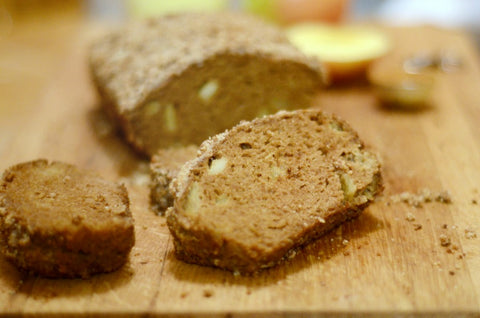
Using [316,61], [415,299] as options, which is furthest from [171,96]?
[415,299]

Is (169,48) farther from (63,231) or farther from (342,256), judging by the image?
(342,256)

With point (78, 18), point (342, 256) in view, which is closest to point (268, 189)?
point (342, 256)

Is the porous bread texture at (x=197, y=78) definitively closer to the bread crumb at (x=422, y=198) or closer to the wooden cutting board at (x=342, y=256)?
the wooden cutting board at (x=342, y=256)

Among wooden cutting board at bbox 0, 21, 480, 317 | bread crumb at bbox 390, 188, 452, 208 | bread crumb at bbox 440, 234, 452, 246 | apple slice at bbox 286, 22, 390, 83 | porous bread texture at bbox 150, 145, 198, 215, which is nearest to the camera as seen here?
wooden cutting board at bbox 0, 21, 480, 317

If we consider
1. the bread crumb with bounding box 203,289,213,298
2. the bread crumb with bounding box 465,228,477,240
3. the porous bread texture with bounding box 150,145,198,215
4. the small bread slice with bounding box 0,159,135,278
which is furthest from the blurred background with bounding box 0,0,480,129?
the bread crumb with bounding box 465,228,477,240

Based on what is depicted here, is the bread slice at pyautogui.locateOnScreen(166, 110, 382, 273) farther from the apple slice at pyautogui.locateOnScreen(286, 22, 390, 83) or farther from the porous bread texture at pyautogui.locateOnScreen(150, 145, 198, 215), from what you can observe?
the apple slice at pyautogui.locateOnScreen(286, 22, 390, 83)

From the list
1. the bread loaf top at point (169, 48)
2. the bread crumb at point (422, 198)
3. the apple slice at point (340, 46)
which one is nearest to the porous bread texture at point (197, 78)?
the bread loaf top at point (169, 48)
